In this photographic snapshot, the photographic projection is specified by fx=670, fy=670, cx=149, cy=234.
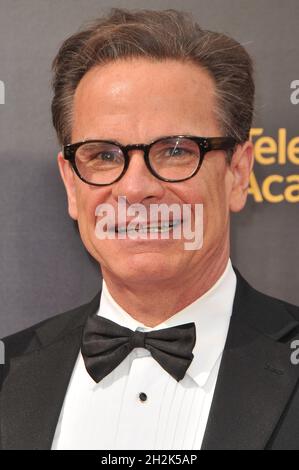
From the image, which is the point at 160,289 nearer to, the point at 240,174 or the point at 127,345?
the point at 127,345

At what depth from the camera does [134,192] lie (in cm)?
159

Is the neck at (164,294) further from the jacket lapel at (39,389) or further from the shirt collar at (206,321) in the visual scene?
the jacket lapel at (39,389)

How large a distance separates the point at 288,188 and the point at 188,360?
676 mm

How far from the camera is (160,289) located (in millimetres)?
1685

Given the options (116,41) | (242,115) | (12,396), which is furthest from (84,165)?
(12,396)

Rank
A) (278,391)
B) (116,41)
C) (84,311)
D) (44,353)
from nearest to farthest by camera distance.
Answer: (278,391) → (116,41) → (44,353) → (84,311)

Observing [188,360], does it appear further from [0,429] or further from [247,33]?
[247,33]

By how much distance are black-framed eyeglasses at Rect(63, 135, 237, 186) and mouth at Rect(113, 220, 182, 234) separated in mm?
108

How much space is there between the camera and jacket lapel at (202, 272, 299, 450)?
1.53 m

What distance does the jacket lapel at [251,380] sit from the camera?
153 centimetres

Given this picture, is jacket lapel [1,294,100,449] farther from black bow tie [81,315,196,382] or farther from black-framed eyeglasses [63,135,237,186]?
black-framed eyeglasses [63,135,237,186]

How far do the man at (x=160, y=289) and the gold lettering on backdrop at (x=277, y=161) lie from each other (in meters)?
0.23

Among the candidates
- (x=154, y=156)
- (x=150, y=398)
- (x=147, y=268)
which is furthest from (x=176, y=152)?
(x=150, y=398)

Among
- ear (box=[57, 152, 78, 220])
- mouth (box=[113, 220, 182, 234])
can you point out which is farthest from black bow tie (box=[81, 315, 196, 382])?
ear (box=[57, 152, 78, 220])
